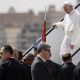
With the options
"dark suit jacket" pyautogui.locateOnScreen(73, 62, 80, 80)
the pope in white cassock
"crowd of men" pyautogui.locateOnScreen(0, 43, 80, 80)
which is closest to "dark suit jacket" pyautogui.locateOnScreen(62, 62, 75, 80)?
"crowd of men" pyautogui.locateOnScreen(0, 43, 80, 80)

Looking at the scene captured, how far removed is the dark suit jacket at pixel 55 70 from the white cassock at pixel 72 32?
203cm

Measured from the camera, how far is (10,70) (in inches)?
545

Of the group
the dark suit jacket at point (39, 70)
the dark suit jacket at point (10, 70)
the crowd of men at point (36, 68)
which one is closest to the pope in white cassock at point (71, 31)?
the crowd of men at point (36, 68)

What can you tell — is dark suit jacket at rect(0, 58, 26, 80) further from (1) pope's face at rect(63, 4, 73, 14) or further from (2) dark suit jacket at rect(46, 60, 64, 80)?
(1) pope's face at rect(63, 4, 73, 14)

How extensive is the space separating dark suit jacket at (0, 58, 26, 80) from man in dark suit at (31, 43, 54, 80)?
55cm

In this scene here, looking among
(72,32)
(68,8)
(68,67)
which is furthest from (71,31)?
(68,67)

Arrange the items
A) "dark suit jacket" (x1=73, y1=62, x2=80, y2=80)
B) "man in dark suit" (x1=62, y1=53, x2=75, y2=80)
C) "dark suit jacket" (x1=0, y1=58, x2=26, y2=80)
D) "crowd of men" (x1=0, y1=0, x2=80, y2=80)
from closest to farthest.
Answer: "crowd of men" (x1=0, y1=0, x2=80, y2=80) → "dark suit jacket" (x1=0, y1=58, x2=26, y2=80) → "dark suit jacket" (x1=73, y1=62, x2=80, y2=80) → "man in dark suit" (x1=62, y1=53, x2=75, y2=80)

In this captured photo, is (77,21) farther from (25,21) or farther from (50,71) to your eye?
(25,21)

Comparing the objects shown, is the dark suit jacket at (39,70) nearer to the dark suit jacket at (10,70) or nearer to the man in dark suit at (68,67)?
the dark suit jacket at (10,70)

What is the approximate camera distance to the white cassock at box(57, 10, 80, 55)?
1625cm

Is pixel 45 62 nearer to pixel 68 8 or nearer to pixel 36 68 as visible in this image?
pixel 36 68

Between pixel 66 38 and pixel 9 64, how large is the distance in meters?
2.87

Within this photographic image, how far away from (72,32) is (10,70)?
2951 mm

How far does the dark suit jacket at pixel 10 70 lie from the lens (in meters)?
13.8
